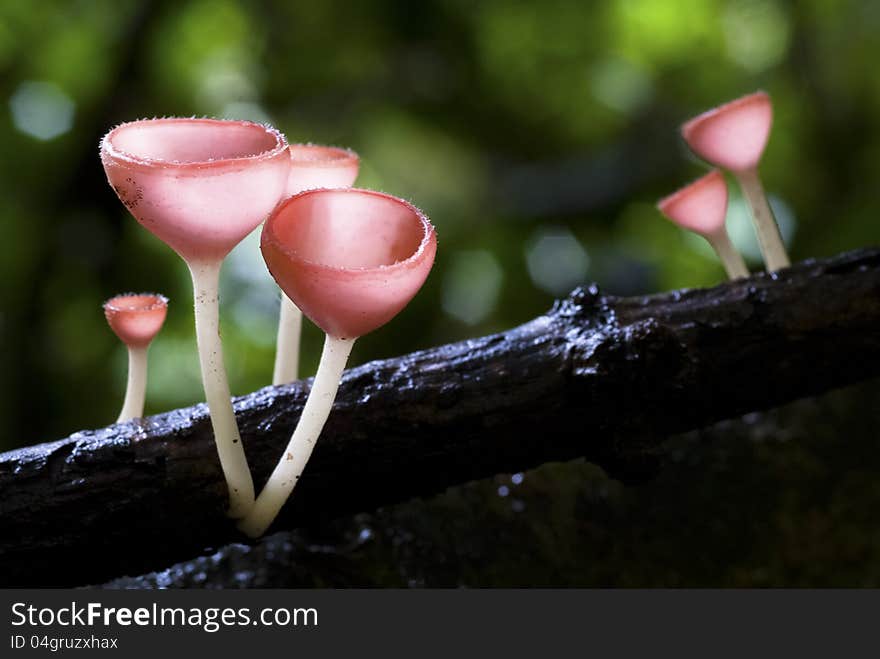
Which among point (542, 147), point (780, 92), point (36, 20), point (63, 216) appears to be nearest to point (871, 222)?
point (780, 92)

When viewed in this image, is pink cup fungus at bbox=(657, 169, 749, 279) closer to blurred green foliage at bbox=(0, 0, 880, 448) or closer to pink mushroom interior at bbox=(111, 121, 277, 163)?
pink mushroom interior at bbox=(111, 121, 277, 163)

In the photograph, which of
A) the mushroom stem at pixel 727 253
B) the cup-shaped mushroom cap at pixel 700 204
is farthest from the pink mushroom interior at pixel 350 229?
the mushroom stem at pixel 727 253

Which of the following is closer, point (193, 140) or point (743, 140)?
point (193, 140)

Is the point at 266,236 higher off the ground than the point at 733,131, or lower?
lower

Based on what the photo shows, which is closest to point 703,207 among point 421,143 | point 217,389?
point 217,389

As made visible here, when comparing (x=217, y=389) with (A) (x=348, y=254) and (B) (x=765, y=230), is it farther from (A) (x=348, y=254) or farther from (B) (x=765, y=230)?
(B) (x=765, y=230)

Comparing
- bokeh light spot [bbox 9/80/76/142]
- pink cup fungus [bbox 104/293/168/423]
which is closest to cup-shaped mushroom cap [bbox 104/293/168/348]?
pink cup fungus [bbox 104/293/168/423]

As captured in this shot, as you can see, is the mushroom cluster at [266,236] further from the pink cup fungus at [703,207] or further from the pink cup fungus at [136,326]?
the pink cup fungus at [703,207]
